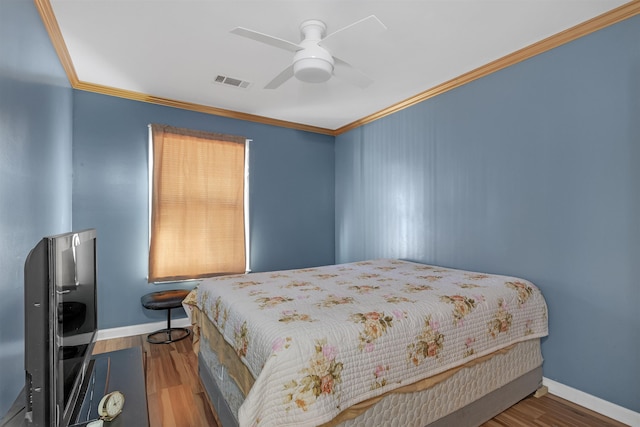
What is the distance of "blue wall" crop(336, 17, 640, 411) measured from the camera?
1.98 metres

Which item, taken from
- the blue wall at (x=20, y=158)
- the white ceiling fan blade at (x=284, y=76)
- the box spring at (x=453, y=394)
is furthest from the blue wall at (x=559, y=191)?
the blue wall at (x=20, y=158)

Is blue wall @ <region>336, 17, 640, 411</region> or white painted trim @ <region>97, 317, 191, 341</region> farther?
white painted trim @ <region>97, 317, 191, 341</region>

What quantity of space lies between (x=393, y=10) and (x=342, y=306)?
181cm

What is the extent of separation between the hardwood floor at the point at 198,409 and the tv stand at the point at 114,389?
14.4 inches

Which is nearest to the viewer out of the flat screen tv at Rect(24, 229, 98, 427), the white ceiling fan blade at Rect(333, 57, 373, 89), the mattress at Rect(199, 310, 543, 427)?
the flat screen tv at Rect(24, 229, 98, 427)

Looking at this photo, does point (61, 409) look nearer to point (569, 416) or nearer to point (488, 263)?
point (569, 416)

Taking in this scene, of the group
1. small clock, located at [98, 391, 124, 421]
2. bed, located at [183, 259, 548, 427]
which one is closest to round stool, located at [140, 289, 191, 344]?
bed, located at [183, 259, 548, 427]

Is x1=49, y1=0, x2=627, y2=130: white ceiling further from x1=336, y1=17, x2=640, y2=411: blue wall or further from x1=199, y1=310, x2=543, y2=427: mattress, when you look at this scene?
x1=199, y1=310, x2=543, y2=427: mattress

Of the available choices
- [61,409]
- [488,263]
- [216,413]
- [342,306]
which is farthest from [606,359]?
[61,409]

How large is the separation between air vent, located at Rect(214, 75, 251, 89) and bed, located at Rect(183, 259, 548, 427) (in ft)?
6.04

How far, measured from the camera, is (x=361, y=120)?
4184 mm

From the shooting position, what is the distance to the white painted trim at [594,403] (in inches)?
75.2

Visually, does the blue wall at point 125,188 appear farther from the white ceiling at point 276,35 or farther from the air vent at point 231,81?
the air vent at point 231,81

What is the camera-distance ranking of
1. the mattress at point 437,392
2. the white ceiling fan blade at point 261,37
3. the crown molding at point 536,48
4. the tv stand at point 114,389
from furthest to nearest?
the crown molding at point 536,48
the white ceiling fan blade at point 261,37
the mattress at point 437,392
the tv stand at point 114,389
